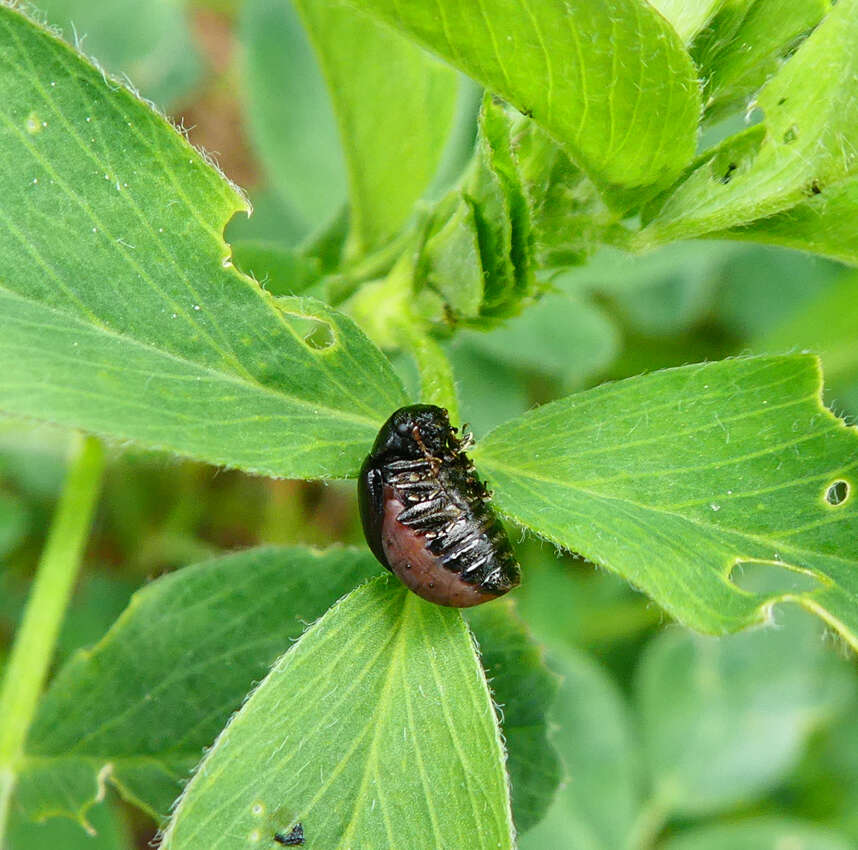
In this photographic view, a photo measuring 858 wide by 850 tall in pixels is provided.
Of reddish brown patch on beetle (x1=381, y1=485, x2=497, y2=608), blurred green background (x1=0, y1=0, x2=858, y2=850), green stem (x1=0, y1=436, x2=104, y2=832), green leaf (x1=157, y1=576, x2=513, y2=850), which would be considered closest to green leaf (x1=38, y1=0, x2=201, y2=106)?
blurred green background (x1=0, y1=0, x2=858, y2=850)

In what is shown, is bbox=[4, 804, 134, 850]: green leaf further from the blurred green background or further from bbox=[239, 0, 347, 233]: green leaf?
bbox=[239, 0, 347, 233]: green leaf

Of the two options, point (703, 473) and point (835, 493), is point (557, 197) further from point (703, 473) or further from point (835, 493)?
point (835, 493)

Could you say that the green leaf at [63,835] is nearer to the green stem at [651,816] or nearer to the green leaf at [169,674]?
the green leaf at [169,674]

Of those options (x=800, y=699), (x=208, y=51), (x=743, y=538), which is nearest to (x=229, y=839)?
(x=743, y=538)

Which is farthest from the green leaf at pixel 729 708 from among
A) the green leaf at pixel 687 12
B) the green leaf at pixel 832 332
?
the green leaf at pixel 687 12

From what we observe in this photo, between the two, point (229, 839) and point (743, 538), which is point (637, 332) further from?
point (229, 839)

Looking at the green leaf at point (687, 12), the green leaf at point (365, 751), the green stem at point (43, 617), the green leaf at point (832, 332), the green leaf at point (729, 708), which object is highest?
the green leaf at point (687, 12)
